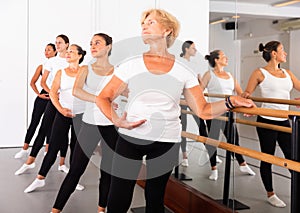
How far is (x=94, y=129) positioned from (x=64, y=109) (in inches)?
26.3

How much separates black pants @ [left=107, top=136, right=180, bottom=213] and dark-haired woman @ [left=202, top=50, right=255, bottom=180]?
63 centimetres

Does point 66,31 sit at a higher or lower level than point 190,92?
higher

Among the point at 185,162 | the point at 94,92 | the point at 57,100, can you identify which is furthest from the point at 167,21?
the point at 57,100

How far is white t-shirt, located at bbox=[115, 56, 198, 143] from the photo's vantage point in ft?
6.81

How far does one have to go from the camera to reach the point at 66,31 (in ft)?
21.6

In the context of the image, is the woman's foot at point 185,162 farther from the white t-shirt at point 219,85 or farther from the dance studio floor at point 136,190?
Answer: the white t-shirt at point 219,85

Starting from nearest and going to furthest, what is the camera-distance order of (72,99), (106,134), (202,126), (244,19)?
1. (244,19)
2. (106,134)
3. (202,126)
4. (72,99)

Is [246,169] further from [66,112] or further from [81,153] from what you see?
[66,112]

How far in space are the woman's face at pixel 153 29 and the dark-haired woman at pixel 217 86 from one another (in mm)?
649

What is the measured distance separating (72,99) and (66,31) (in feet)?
10.4

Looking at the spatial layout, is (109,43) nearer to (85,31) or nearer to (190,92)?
(190,92)

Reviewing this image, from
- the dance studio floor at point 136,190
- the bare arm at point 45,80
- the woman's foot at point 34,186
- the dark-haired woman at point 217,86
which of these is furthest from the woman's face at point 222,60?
the bare arm at point 45,80

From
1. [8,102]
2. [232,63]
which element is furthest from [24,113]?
[232,63]

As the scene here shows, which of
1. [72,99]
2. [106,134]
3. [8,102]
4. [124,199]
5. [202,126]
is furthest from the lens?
[8,102]
